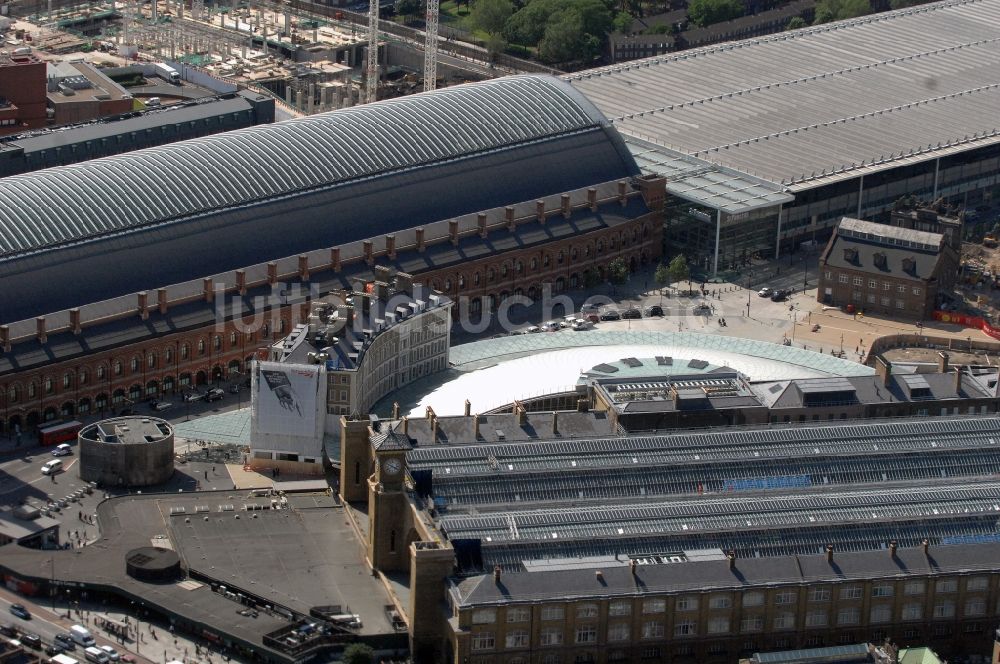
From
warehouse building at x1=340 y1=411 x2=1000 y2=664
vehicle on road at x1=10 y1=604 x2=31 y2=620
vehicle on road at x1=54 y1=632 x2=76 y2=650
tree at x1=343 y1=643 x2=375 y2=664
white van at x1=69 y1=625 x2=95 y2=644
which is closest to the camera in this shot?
warehouse building at x1=340 y1=411 x2=1000 y2=664

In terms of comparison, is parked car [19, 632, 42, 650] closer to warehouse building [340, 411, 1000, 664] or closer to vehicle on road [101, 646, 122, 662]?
vehicle on road [101, 646, 122, 662]

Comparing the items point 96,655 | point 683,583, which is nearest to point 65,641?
point 96,655

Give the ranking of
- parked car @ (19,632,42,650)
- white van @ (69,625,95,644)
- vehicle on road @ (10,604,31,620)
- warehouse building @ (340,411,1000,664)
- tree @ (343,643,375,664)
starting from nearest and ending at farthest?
warehouse building @ (340,411,1000,664)
tree @ (343,643,375,664)
parked car @ (19,632,42,650)
white van @ (69,625,95,644)
vehicle on road @ (10,604,31,620)

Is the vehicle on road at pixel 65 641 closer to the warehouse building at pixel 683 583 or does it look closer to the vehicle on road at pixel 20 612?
the vehicle on road at pixel 20 612

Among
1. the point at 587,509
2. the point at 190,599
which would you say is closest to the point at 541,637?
the point at 587,509

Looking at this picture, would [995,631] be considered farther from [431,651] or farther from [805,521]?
[431,651]

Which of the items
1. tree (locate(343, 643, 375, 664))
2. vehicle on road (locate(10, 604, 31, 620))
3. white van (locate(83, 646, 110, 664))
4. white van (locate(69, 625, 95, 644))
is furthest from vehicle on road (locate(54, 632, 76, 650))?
tree (locate(343, 643, 375, 664))

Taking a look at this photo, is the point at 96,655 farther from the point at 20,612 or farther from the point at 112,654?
the point at 20,612
